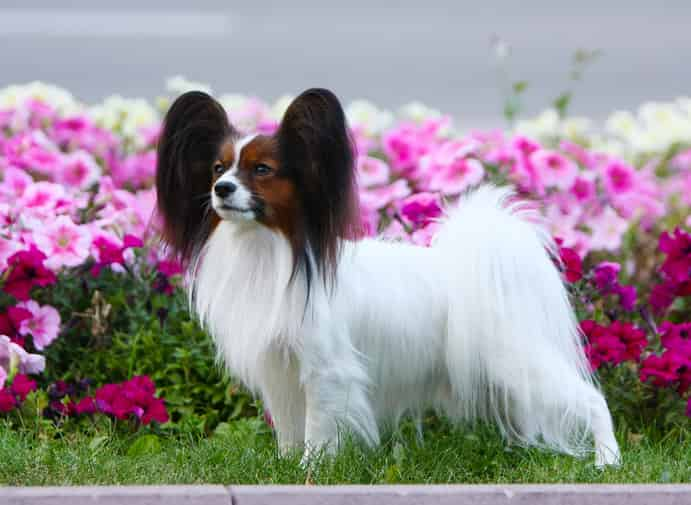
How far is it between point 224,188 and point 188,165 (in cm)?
44

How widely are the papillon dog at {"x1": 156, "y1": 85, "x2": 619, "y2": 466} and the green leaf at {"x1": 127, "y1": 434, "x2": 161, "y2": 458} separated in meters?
0.45

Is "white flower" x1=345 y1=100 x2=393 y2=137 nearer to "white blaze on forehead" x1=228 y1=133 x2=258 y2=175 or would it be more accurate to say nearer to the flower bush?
the flower bush

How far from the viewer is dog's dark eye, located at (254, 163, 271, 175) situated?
4438 mm

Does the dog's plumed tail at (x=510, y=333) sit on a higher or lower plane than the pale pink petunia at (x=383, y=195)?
lower

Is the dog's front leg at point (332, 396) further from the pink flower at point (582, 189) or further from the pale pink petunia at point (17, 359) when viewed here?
the pink flower at point (582, 189)

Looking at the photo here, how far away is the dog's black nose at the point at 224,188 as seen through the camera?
Answer: 4320 millimetres

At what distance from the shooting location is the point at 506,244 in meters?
4.99

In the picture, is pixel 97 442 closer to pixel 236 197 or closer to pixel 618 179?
pixel 236 197

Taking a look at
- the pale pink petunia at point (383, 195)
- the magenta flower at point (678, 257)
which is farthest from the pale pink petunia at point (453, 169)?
the magenta flower at point (678, 257)

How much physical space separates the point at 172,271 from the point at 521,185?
2.15 metres

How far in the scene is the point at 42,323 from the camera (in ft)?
18.6

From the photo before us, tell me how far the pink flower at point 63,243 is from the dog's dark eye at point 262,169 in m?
1.57

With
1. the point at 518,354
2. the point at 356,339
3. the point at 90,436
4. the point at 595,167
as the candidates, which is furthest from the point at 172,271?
the point at 595,167

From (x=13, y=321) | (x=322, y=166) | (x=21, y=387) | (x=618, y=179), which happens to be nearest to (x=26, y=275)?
(x=13, y=321)
